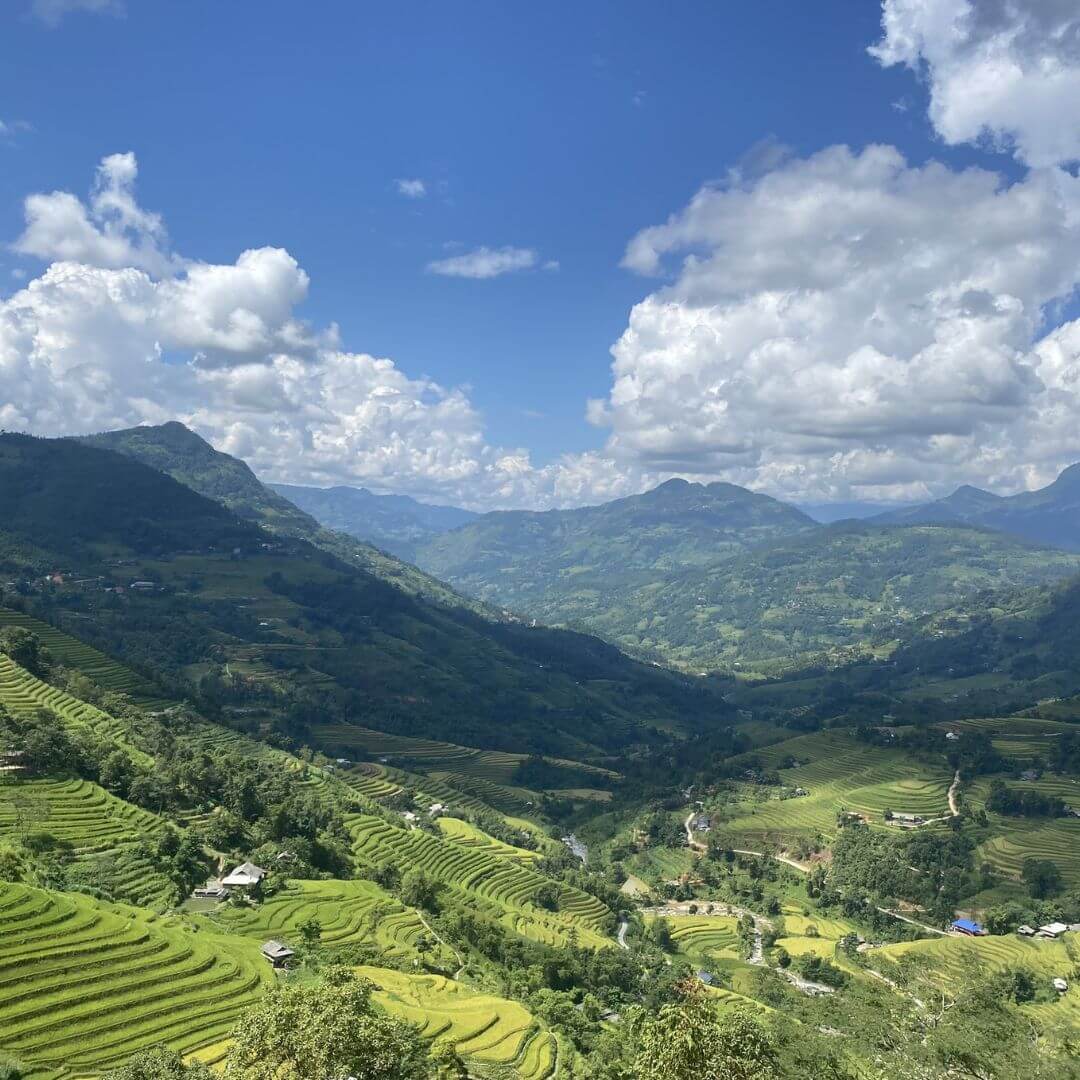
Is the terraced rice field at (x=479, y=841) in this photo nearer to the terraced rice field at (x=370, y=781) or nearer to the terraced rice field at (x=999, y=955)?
the terraced rice field at (x=370, y=781)

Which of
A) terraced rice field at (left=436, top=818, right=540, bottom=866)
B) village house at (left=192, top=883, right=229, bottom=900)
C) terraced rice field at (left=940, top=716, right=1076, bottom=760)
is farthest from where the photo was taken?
terraced rice field at (left=940, top=716, right=1076, bottom=760)

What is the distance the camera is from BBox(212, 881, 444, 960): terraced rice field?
5569 centimetres

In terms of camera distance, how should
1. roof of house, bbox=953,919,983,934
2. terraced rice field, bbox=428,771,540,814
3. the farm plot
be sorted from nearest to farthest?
the farm plot
roof of house, bbox=953,919,983,934
terraced rice field, bbox=428,771,540,814

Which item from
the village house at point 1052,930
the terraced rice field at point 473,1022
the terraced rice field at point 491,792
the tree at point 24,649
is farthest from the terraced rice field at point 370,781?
the village house at point 1052,930

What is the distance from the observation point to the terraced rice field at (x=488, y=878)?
82.2 m

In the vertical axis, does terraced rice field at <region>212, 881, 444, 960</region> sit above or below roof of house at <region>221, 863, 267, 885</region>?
below

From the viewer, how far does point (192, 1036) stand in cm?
3828

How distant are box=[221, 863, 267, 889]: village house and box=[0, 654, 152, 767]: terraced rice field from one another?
917 inches

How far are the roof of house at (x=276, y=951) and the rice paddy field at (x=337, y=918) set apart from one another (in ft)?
10.1

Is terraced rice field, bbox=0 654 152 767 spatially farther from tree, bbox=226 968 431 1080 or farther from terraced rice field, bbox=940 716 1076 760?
terraced rice field, bbox=940 716 1076 760

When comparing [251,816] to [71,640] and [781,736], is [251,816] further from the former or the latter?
[781,736]

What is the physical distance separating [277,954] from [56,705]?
52006mm

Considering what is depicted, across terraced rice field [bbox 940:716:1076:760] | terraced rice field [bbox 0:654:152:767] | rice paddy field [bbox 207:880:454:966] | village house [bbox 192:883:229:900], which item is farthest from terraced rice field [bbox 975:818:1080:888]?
terraced rice field [bbox 0:654:152:767]

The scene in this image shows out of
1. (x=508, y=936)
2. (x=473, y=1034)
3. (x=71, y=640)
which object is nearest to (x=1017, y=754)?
(x=508, y=936)
